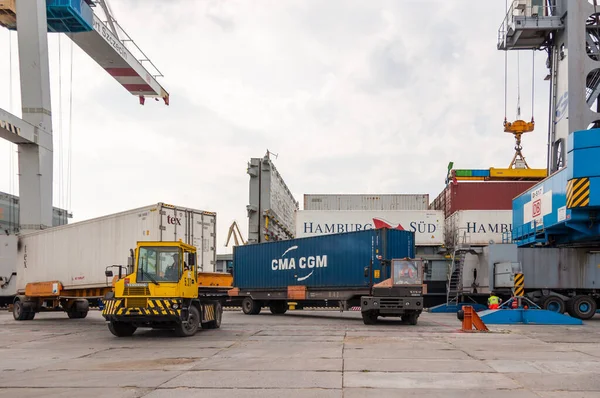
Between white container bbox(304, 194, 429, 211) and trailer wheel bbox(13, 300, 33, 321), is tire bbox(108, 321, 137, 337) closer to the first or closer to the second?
trailer wheel bbox(13, 300, 33, 321)

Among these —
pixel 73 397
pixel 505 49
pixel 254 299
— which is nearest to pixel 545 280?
pixel 254 299

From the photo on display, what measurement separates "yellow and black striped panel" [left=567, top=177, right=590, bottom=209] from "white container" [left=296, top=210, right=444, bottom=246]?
1520cm

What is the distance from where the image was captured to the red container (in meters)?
37.6

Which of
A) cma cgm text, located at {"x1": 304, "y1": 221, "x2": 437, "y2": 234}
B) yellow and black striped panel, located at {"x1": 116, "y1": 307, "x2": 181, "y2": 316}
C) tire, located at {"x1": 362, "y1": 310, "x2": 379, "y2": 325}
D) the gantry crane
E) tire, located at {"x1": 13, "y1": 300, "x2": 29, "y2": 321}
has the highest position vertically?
the gantry crane

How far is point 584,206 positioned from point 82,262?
55.4 ft

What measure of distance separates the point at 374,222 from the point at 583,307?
1550cm

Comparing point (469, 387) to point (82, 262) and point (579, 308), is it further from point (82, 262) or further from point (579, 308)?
point (579, 308)

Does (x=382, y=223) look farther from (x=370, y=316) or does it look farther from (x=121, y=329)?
(x=121, y=329)

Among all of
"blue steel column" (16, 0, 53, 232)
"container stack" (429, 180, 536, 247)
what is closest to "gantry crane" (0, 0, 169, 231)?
"blue steel column" (16, 0, 53, 232)

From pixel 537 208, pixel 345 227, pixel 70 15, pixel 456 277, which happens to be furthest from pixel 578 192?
pixel 70 15

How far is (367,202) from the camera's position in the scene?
40.3m

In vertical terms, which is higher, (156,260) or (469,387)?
(156,260)

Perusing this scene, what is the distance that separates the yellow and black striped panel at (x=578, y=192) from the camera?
1990 cm

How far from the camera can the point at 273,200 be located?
29141 millimetres
